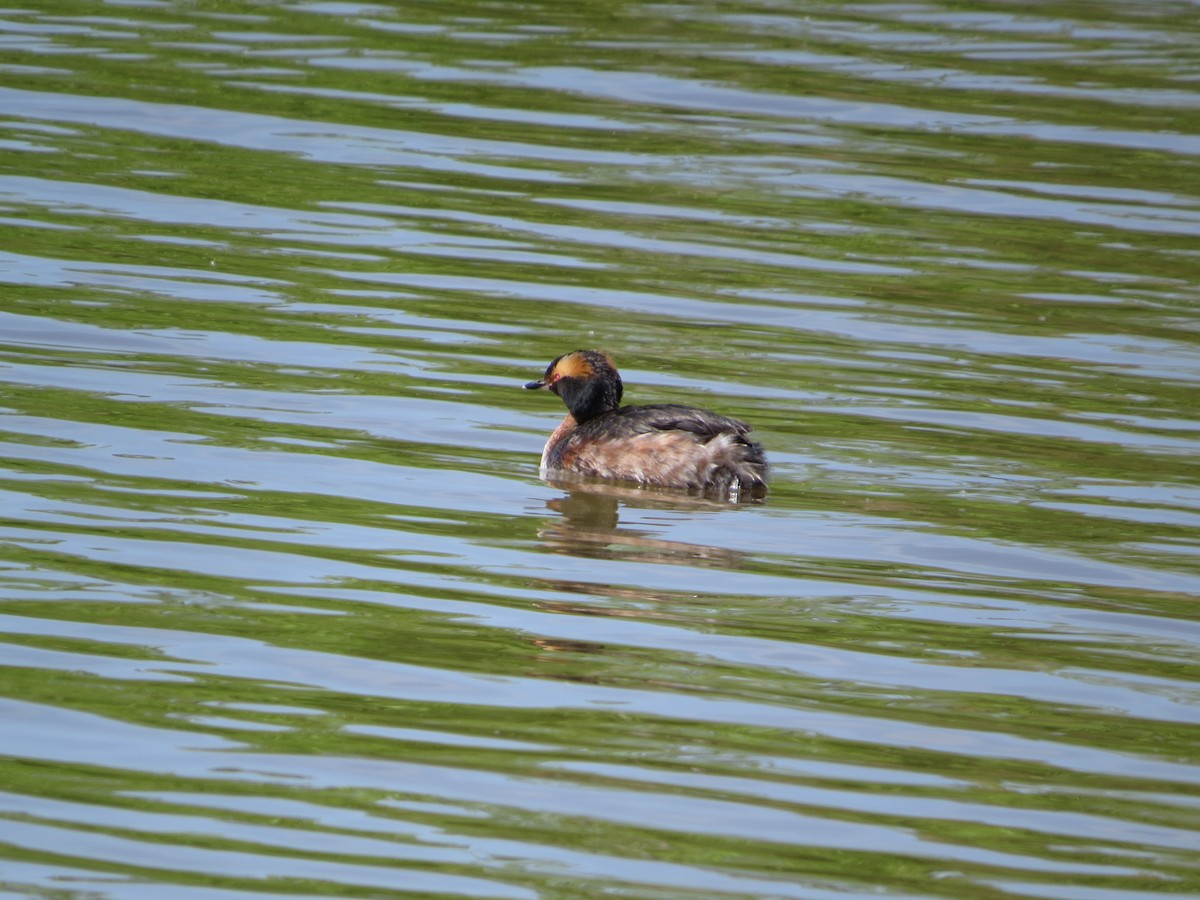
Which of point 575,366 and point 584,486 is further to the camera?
point 575,366

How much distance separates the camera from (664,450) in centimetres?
1051

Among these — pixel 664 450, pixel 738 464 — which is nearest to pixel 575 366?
pixel 664 450

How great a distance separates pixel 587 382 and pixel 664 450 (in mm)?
861

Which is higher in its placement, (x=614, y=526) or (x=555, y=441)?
A: (x=555, y=441)

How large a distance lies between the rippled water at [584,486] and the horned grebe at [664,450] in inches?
7.8

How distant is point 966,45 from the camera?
2208 centimetres

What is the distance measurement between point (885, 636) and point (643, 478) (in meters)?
2.82

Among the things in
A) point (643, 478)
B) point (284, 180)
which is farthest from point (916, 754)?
point (284, 180)

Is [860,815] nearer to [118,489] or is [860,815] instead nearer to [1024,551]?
[1024,551]

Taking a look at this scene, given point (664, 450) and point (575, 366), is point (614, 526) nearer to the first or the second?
point (664, 450)

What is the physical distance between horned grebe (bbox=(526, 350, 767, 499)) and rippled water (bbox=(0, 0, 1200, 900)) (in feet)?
0.65

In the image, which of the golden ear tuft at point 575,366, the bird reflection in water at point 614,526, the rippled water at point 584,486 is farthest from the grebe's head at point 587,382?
the bird reflection in water at point 614,526

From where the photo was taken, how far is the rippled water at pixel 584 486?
20.7 ft

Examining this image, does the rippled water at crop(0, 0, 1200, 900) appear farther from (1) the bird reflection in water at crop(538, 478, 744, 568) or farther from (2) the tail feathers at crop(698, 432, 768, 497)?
(2) the tail feathers at crop(698, 432, 768, 497)
